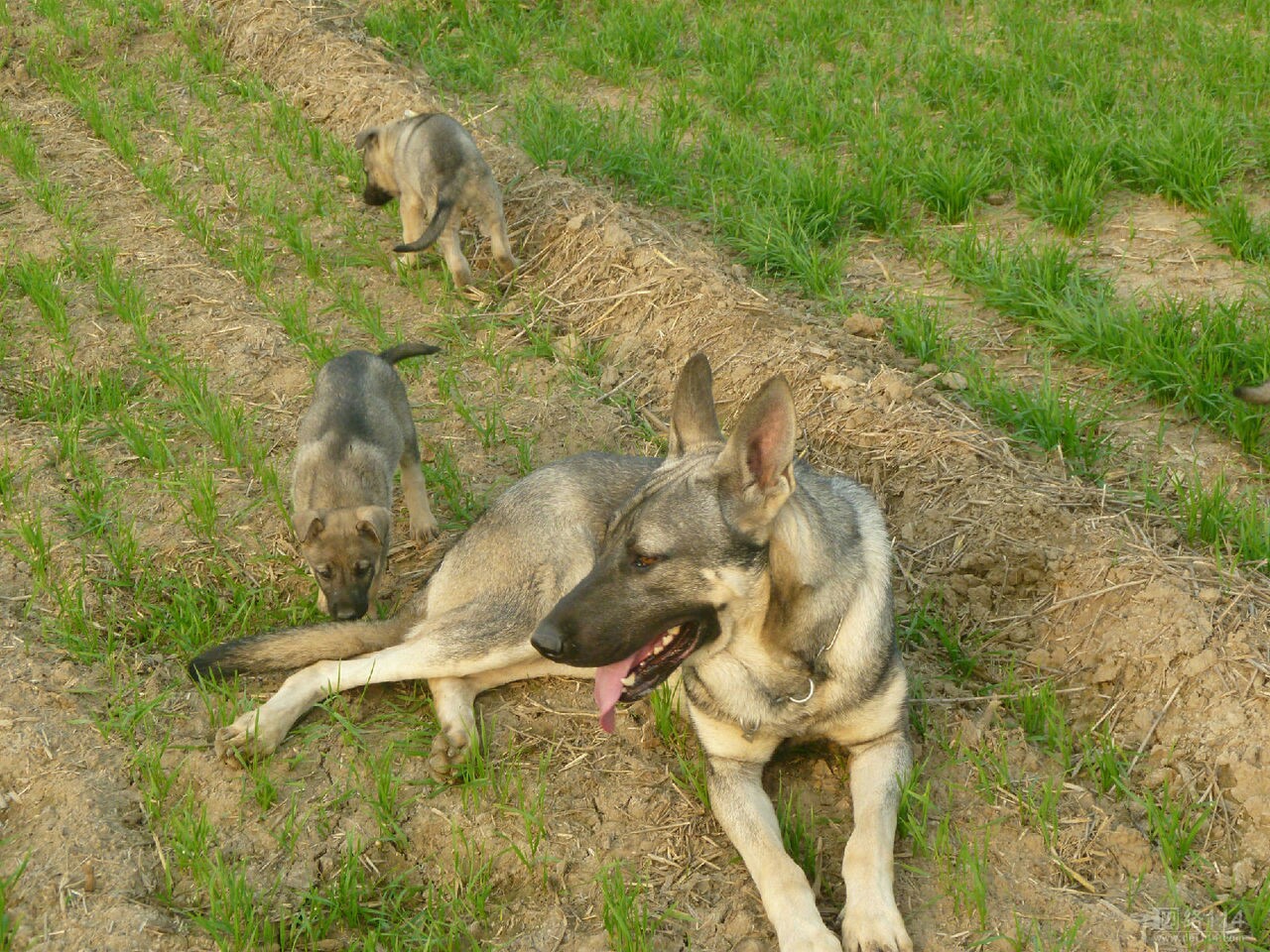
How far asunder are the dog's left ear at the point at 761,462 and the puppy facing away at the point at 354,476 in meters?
1.93

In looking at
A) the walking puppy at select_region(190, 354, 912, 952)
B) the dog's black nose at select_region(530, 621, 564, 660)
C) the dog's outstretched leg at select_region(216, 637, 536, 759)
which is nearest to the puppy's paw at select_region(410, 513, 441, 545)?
the walking puppy at select_region(190, 354, 912, 952)

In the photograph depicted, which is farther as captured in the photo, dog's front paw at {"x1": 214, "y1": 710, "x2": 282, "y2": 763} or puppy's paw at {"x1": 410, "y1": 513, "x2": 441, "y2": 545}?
puppy's paw at {"x1": 410, "y1": 513, "x2": 441, "y2": 545}

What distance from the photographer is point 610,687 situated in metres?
3.75

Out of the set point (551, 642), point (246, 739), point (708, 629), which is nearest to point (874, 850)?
point (708, 629)

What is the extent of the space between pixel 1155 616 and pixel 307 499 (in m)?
3.38

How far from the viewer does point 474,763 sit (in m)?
4.17

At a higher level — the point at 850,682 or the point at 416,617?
the point at 850,682

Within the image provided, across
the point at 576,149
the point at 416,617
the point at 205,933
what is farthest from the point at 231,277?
the point at 205,933

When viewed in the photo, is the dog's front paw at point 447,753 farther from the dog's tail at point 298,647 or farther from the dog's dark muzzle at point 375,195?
the dog's dark muzzle at point 375,195

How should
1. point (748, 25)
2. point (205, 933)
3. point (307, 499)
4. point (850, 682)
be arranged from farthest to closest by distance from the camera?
point (748, 25) → point (307, 499) → point (850, 682) → point (205, 933)

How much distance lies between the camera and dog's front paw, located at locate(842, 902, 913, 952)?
3.51 metres

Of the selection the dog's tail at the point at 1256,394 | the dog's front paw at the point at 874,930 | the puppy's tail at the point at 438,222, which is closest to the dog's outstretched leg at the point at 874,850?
the dog's front paw at the point at 874,930

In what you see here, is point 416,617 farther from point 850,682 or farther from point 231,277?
point 231,277

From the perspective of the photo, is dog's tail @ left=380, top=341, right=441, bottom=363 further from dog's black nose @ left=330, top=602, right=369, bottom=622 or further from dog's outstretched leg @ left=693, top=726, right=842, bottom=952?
dog's outstretched leg @ left=693, top=726, right=842, bottom=952
